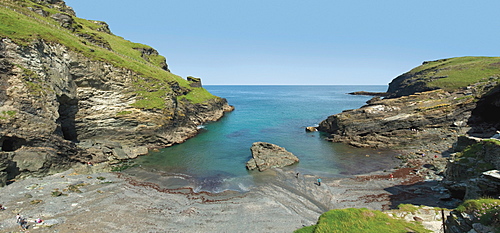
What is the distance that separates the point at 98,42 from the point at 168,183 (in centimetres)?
5810

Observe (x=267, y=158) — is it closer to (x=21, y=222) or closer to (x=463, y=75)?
(x=21, y=222)

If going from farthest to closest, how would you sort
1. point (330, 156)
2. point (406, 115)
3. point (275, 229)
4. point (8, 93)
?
point (406, 115) → point (330, 156) → point (8, 93) → point (275, 229)

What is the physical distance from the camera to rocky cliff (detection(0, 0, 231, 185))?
1214 inches

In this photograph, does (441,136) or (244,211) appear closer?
(244,211)

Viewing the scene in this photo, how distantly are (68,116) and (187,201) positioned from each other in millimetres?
32175

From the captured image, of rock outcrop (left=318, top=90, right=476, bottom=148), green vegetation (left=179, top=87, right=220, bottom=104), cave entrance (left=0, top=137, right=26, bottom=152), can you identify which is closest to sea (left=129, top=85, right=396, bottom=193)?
rock outcrop (left=318, top=90, right=476, bottom=148)

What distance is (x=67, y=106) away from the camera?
4219 centimetres

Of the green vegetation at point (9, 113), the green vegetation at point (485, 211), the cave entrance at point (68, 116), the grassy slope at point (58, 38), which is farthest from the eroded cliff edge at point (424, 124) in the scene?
the green vegetation at point (9, 113)

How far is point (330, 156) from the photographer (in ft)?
144

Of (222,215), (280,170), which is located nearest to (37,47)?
(222,215)

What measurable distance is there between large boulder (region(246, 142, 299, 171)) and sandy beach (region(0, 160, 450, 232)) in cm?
365

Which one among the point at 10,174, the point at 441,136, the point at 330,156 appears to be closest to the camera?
the point at 10,174

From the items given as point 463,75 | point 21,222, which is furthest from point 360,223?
point 463,75

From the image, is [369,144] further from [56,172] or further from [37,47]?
[37,47]
